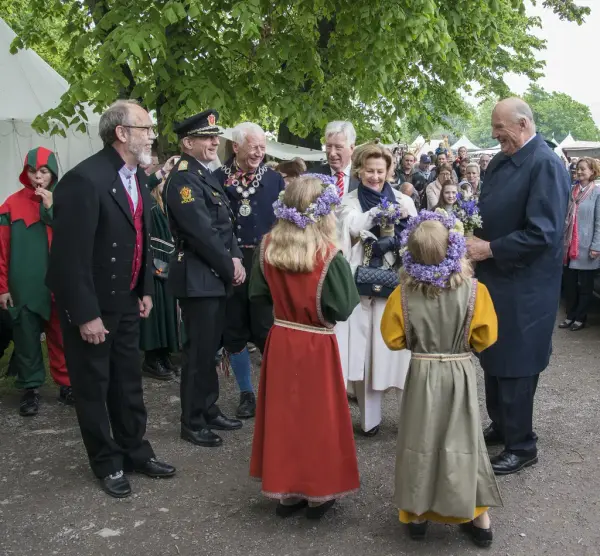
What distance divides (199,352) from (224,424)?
0.67 meters

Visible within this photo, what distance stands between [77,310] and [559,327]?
6.27 m

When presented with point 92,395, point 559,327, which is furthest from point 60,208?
point 559,327

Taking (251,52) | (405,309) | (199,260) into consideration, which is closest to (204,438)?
(199,260)

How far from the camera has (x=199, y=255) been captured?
462 centimetres

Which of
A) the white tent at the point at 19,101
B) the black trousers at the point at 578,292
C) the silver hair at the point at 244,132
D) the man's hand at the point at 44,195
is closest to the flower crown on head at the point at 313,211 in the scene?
the silver hair at the point at 244,132

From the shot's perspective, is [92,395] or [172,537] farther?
[92,395]

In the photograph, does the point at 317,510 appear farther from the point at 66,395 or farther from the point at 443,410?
the point at 66,395

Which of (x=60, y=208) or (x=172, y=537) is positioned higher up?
(x=60, y=208)

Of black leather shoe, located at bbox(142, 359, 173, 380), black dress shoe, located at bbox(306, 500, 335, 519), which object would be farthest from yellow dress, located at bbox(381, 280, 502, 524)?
black leather shoe, located at bbox(142, 359, 173, 380)

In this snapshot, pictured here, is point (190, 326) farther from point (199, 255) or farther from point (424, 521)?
point (424, 521)

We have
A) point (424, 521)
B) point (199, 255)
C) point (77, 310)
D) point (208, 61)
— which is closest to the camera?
point (424, 521)

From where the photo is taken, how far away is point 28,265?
5.46m

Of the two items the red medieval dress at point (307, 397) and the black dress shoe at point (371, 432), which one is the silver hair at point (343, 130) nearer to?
the red medieval dress at point (307, 397)

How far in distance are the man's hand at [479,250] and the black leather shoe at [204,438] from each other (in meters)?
2.08
